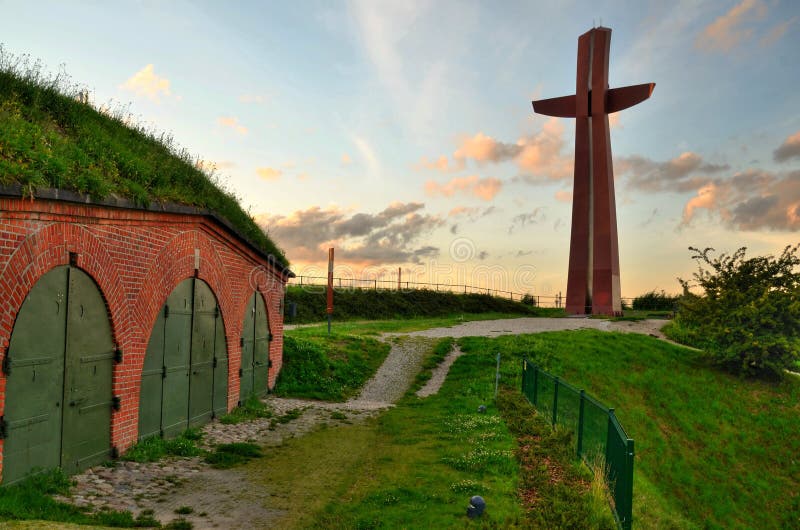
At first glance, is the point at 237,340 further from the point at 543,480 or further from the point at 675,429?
the point at 675,429

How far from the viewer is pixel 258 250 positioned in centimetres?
1803

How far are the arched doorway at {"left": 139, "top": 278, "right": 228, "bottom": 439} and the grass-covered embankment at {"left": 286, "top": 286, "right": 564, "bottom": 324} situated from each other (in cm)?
2719

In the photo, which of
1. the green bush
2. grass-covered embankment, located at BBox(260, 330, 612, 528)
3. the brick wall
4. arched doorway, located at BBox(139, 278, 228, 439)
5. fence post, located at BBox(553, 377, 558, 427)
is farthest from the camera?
the green bush

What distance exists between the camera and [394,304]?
53969 millimetres

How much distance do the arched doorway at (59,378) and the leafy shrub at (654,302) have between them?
2309 inches

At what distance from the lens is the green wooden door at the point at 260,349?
1827 centimetres

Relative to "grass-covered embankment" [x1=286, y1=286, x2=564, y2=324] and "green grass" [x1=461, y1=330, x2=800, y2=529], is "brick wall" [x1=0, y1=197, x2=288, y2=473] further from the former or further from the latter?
"grass-covered embankment" [x1=286, y1=286, x2=564, y2=324]

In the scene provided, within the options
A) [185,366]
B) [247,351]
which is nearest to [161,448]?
[185,366]

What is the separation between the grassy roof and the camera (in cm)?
884

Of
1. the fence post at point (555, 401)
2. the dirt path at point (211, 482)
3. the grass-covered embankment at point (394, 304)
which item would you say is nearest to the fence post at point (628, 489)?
the dirt path at point (211, 482)

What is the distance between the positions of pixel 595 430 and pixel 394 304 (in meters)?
43.6

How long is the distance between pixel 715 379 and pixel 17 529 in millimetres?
30514

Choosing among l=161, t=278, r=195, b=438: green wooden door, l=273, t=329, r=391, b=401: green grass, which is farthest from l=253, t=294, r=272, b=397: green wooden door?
l=161, t=278, r=195, b=438: green wooden door

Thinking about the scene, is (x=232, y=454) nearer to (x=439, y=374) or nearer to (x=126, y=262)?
(x=126, y=262)
